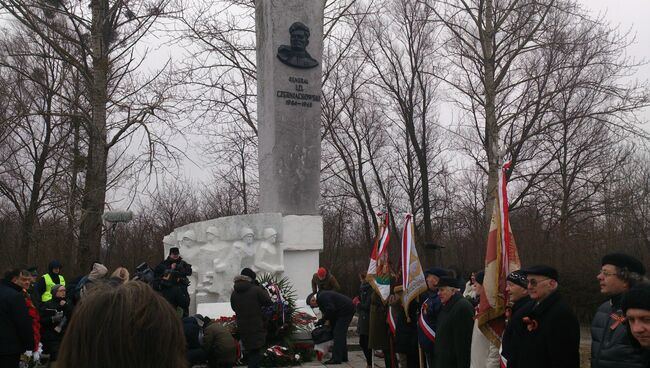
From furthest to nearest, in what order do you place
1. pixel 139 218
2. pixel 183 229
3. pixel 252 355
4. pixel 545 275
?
pixel 139 218 → pixel 183 229 → pixel 252 355 → pixel 545 275

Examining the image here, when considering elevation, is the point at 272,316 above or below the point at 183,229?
below

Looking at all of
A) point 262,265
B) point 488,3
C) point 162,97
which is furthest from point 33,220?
point 488,3

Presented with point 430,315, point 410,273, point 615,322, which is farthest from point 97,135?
point 615,322

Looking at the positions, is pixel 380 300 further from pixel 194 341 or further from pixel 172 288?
pixel 172 288

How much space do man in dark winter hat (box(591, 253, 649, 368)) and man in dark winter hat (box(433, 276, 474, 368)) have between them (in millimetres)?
1838

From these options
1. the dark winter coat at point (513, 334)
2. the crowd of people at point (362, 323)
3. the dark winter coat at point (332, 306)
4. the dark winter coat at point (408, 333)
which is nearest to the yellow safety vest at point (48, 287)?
the crowd of people at point (362, 323)

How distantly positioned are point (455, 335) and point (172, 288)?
5.34m

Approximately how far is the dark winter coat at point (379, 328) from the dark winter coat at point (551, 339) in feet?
15.4

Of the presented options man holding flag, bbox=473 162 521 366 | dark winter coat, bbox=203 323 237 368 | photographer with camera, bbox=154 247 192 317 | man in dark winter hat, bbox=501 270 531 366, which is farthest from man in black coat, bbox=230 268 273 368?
man in dark winter hat, bbox=501 270 531 366

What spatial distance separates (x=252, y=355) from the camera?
388 inches

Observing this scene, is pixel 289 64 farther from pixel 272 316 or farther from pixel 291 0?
pixel 272 316

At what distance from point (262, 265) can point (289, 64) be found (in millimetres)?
4885

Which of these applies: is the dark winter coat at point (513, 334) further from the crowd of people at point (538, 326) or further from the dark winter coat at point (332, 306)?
the dark winter coat at point (332, 306)

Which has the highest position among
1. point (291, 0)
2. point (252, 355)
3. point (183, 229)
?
point (291, 0)
